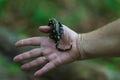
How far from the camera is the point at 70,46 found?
8.30ft

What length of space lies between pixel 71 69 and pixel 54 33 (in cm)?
95

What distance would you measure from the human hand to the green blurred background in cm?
85

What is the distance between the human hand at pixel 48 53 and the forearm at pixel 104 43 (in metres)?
0.06

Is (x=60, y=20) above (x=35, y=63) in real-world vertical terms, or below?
above

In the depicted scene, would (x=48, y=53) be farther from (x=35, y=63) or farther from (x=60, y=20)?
(x=60, y=20)

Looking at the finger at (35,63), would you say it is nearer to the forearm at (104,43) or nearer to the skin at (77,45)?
the skin at (77,45)

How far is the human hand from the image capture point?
242cm

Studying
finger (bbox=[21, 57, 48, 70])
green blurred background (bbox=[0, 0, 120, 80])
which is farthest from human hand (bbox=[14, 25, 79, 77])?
green blurred background (bbox=[0, 0, 120, 80])

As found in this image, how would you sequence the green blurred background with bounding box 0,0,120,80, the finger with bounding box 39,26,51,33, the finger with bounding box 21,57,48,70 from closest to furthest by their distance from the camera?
the finger with bounding box 21,57,48,70, the finger with bounding box 39,26,51,33, the green blurred background with bounding box 0,0,120,80

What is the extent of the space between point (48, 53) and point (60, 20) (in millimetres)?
1695

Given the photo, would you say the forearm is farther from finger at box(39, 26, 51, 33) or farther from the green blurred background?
the green blurred background

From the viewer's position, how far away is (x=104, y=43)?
256 centimetres

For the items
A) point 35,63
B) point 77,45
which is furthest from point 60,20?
point 35,63

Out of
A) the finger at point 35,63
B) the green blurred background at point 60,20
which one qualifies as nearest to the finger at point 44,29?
the finger at point 35,63
